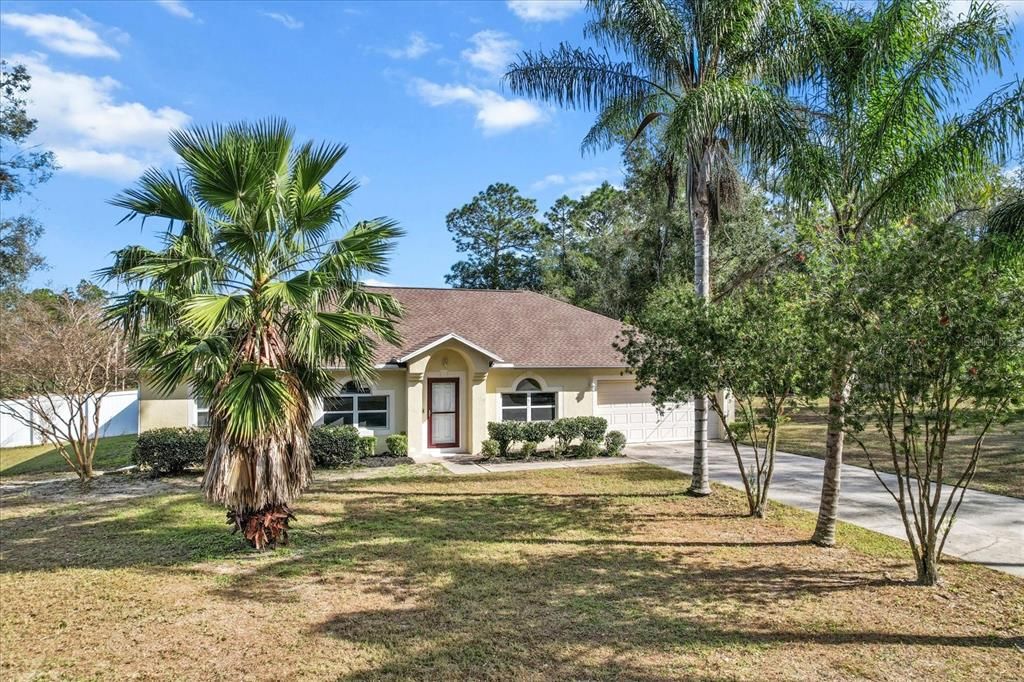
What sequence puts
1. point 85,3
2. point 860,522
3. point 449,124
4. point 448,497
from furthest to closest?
1. point 449,124
2. point 448,497
3. point 85,3
4. point 860,522

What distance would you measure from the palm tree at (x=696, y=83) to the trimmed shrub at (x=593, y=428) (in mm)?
5154

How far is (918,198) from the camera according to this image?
930cm

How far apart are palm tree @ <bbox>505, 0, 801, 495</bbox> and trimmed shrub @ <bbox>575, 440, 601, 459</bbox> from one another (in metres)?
4.96

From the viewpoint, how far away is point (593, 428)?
18.4m

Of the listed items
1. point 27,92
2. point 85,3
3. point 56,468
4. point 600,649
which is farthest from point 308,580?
point 27,92

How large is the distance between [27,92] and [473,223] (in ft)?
103

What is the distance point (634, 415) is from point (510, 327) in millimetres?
5558

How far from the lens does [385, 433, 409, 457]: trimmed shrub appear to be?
57.3 ft

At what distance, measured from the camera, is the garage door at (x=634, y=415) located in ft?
68.5

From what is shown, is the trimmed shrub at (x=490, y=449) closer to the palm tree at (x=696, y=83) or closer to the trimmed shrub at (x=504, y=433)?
the trimmed shrub at (x=504, y=433)

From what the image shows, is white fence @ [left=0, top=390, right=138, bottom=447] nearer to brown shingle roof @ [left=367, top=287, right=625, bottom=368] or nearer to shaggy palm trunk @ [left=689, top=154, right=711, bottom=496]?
brown shingle roof @ [left=367, top=287, right=625, bottom=368]

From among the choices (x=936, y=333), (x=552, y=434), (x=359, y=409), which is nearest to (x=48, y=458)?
(x=359, y=409)

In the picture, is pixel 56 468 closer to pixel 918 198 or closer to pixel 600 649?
pixel 600 649

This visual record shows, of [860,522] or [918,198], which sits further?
[860,522]
